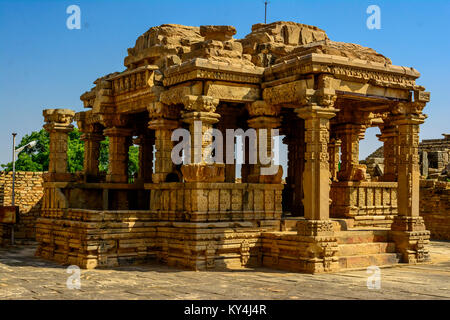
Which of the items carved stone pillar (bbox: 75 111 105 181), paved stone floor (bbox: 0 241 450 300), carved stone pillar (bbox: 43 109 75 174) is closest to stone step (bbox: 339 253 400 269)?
paved stone floor (bbox: 0 241 450 300)

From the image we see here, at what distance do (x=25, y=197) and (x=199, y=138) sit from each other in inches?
407

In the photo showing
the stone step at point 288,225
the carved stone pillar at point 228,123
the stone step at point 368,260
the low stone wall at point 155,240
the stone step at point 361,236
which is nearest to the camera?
the stone step at point 368,260

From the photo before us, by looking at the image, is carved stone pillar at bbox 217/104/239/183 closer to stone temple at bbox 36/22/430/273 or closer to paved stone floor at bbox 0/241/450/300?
stone temple at bbox 36/22/430/273

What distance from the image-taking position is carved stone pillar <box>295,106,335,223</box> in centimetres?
1098

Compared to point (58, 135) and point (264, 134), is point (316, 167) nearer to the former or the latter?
point (264, 134)

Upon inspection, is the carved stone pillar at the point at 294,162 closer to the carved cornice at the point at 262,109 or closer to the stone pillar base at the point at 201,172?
the carved cornice at the point at 262,109

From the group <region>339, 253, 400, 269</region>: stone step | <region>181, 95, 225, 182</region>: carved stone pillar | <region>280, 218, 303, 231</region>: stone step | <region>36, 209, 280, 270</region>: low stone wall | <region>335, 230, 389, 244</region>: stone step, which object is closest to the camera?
<region>339, 253, 400, 269</region>: stone step

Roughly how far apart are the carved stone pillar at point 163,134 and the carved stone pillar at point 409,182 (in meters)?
4.81

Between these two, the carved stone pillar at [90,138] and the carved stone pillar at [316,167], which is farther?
the carved stone pillar at [90,138]

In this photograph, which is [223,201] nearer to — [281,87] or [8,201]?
[281,87]

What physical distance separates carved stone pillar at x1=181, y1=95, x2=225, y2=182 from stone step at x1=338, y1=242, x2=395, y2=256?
2849mm

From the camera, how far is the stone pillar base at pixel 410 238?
12.4 metres

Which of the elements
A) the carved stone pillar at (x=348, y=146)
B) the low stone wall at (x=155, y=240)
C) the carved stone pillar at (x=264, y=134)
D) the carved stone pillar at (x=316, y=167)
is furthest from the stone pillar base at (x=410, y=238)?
the carved stone pillar at (x=348, y=146)
